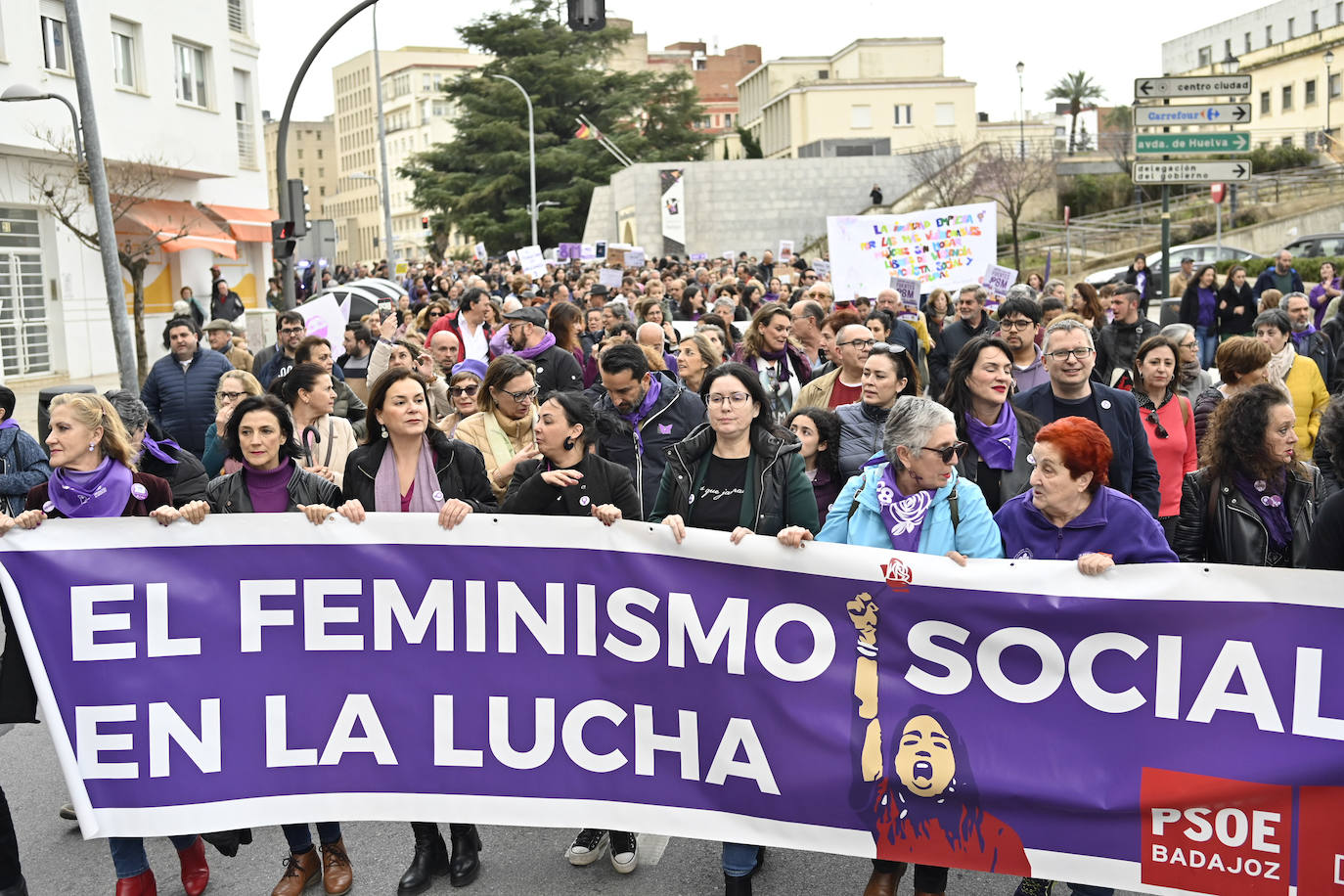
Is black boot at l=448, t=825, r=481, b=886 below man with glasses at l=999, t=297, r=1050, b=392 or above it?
below

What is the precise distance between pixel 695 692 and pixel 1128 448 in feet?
9.03

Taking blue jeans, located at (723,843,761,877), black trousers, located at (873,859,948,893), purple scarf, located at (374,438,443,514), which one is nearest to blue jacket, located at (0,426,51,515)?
purple scarf, located at (374,438,443,514)

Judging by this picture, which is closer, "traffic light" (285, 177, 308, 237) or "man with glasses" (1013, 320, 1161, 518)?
"man with glasses" (1013, 320, 1161, 518)

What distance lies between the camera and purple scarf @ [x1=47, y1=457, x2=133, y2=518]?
201 inches

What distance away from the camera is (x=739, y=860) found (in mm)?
4594

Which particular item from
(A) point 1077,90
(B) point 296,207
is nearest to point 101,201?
(B) point 296,207

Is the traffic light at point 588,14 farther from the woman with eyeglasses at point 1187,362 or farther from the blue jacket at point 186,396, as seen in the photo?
the woman with eyeglasses at point 1187,362

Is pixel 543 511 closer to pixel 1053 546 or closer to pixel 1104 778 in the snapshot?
pixel 1053 546

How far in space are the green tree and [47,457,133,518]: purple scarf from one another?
6367 centimetres

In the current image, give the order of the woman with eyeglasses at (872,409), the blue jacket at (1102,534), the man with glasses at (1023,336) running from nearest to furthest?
the blue jacket at (1102,534)
the woman with eyeglasses at (872,409)
the man with glasses at (1023,336)

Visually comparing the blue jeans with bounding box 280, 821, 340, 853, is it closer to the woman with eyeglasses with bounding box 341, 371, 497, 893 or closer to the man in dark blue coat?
the woman with eyeglasses with bounding box 341, 371, 497, 893

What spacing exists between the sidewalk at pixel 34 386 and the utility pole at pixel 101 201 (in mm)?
4578

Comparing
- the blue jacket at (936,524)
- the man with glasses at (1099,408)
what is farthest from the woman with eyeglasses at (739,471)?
the man with glasses at (1099,408)

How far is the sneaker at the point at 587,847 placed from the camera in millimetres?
5098
